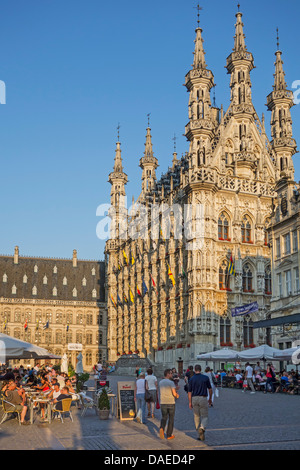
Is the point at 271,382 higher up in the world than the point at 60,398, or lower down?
lower down

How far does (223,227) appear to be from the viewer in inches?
2125

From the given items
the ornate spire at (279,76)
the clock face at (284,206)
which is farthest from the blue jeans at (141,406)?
the ornate spire at (279,76)

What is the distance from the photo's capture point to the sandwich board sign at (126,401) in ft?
58.4

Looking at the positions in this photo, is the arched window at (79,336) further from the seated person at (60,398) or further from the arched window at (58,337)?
the seated person at (60,398)

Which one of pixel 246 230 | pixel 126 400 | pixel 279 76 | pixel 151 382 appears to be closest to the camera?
pixel 126 400

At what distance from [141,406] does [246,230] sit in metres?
39.5

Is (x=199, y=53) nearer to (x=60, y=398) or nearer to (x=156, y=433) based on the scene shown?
(x=60, y=398)

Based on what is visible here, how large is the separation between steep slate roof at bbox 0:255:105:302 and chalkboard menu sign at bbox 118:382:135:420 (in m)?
78.3

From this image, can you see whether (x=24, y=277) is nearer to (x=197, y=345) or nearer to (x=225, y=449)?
(x=197, y=345)

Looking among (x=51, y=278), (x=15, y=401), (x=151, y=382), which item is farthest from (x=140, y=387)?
(x=51, y=278)

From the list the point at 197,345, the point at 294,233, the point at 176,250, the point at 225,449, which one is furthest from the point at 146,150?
the point at 225,449

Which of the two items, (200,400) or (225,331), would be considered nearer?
(200,400)

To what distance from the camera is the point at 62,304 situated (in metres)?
94.2

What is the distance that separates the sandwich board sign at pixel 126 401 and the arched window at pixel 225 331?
34.1 meters
